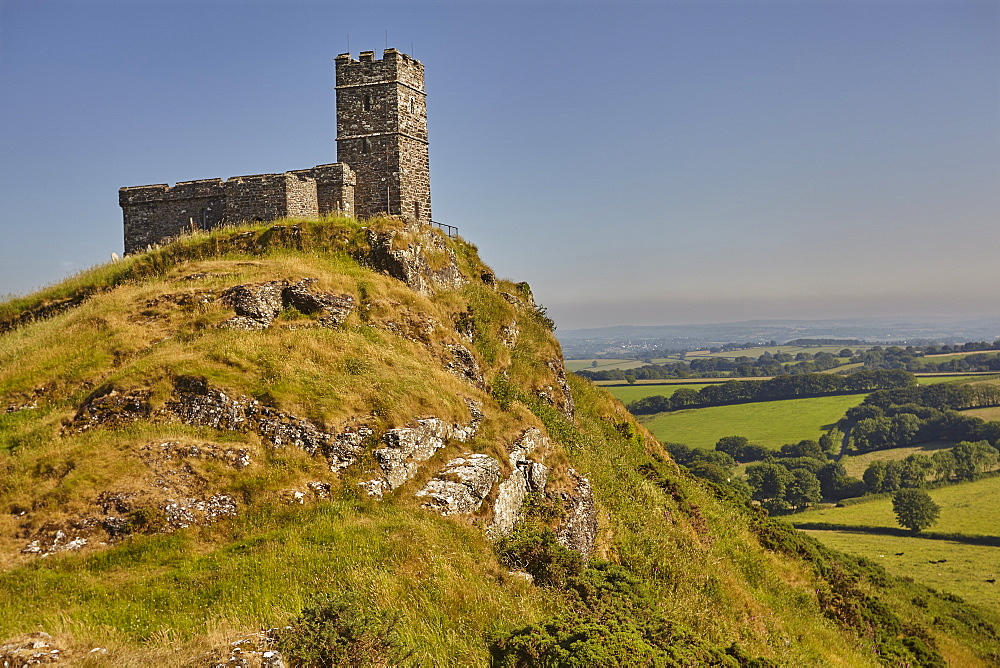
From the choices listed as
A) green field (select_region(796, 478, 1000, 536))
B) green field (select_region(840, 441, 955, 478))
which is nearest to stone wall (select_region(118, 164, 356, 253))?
green field (select_region(796, 478, 1000, 536))

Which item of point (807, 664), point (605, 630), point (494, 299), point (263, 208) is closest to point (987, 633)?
point (807, 664)

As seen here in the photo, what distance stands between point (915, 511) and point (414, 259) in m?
89.5

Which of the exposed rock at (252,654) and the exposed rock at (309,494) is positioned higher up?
the exposed rock at (309,494)

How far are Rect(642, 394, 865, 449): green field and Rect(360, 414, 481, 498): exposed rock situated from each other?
124567 mm

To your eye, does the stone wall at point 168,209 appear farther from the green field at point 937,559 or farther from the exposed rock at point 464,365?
the green field at point 937,559

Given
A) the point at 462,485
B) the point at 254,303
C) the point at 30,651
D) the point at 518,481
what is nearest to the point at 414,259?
the point at 254,303

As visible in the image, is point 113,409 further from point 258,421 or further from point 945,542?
point 945,542

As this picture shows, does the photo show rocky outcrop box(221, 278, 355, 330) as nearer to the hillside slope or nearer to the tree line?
the hillside slope

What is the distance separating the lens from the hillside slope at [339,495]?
454 inches

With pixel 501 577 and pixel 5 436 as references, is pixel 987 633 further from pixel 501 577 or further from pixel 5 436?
pixel 5 436

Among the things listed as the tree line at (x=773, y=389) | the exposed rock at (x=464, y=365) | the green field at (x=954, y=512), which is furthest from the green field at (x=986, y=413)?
the exposed rock at (x=464, y=365)

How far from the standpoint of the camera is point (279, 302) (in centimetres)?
2172

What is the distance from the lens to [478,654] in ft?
38.9

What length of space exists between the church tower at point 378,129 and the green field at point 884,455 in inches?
4679
